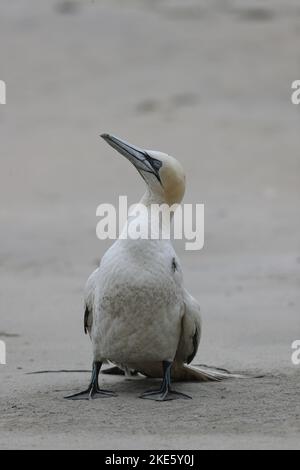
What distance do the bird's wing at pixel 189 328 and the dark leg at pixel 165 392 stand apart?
0.22 metres

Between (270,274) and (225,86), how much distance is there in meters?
12.2

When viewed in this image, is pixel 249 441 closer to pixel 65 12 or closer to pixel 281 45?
pixel 281 45

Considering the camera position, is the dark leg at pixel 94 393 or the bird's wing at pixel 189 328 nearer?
the dark leg at pixel 94 393

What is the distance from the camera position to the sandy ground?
21.4ft

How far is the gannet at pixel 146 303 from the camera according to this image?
22.2 ft

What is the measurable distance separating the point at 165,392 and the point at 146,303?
540mm

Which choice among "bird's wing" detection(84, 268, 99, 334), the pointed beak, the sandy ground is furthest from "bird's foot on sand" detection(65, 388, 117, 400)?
the pointed beak

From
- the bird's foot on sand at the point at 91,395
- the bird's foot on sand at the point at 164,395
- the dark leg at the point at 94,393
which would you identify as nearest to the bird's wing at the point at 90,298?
the dark leg at the point at 94,393

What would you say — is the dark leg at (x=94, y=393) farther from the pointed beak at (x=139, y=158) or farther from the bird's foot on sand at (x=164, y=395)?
the pointed beak at (x=139, y=158)

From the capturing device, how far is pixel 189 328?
7.06 metres

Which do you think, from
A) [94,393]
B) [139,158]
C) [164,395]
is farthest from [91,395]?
[139,158]

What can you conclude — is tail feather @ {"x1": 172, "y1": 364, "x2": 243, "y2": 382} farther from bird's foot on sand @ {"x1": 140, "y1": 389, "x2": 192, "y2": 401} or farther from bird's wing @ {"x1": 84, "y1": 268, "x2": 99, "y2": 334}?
bird's wing @ {"x1": 84, "y1": 268, "x2": 99, "y2": 334}

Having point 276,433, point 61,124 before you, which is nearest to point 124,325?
point 276,433

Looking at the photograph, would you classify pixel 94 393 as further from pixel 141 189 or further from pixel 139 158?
pixel 141 189
